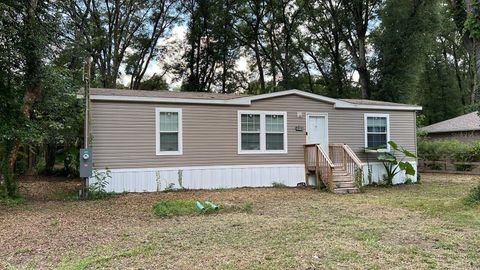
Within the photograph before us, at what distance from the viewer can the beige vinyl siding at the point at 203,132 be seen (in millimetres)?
10272

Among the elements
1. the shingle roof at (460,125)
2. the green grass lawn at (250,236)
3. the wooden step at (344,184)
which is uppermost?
the shingle roof at (460,125)

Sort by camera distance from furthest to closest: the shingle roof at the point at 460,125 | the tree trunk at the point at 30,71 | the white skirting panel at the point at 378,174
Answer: the shingle roof at the point at 460,125 → the white skirting panel at the point at 378,174 → the tree trunk at the point at 30,71

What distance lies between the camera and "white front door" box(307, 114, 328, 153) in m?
12.5

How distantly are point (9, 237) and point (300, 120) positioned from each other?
9047 mm

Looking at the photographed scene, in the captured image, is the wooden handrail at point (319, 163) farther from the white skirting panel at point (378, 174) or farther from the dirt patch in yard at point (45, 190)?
the dirt patch in yard at point (45, 190)

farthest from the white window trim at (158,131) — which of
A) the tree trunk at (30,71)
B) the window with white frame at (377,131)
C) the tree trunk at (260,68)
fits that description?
the tree trunk at (260,68)

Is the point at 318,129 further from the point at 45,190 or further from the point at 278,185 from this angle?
the point at 45,190

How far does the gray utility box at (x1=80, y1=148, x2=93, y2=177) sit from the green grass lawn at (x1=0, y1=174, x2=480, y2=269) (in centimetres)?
88

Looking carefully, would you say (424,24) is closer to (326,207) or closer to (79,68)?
(326,207)

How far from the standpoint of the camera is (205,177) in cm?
1134

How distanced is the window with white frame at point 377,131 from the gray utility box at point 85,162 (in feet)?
30.4

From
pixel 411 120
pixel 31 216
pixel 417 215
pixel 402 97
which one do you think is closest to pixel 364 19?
pixel 402 97

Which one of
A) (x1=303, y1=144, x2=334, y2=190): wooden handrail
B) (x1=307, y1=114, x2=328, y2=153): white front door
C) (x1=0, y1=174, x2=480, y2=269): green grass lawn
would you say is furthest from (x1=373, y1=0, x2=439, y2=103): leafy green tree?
(x1=0, y1=174, x2=480, y2=269): green grass lawn

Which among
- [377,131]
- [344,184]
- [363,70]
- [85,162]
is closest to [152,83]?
[363,70]
